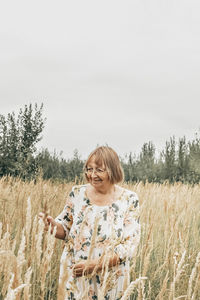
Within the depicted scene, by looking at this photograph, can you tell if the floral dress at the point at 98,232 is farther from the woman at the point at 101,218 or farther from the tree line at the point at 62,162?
the tree line at the point at 62,162

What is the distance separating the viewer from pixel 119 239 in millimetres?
1833

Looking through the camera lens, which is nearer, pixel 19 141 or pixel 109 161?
pixel 109 161

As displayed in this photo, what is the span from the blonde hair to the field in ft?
0.73

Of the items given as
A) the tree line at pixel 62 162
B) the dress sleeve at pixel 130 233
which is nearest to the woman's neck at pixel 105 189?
the dress sleeve at pixel 130 233

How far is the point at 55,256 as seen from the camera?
3.02 meters

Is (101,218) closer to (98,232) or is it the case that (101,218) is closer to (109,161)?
(98,232)

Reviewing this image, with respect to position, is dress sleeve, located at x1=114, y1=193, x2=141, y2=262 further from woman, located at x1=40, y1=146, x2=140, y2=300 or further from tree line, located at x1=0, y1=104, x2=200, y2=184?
tree line, located at x1=0, y1=104, x2=200, y2=184

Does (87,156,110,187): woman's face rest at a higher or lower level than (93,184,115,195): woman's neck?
higher

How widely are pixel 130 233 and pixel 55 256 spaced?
50.7 inches

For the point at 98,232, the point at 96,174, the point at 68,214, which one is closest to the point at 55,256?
the point at 68,214

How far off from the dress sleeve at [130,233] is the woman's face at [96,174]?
196 millimetres

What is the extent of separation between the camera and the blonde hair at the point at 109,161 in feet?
6.63

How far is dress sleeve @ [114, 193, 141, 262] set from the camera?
5.95 ft

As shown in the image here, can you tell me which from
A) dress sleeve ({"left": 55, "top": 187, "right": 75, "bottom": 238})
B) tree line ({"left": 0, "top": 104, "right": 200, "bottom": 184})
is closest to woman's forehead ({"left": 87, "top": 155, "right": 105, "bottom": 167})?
dress sleeve ({"left": 55, "top": 187, "right": 75, "bottom": 238})
